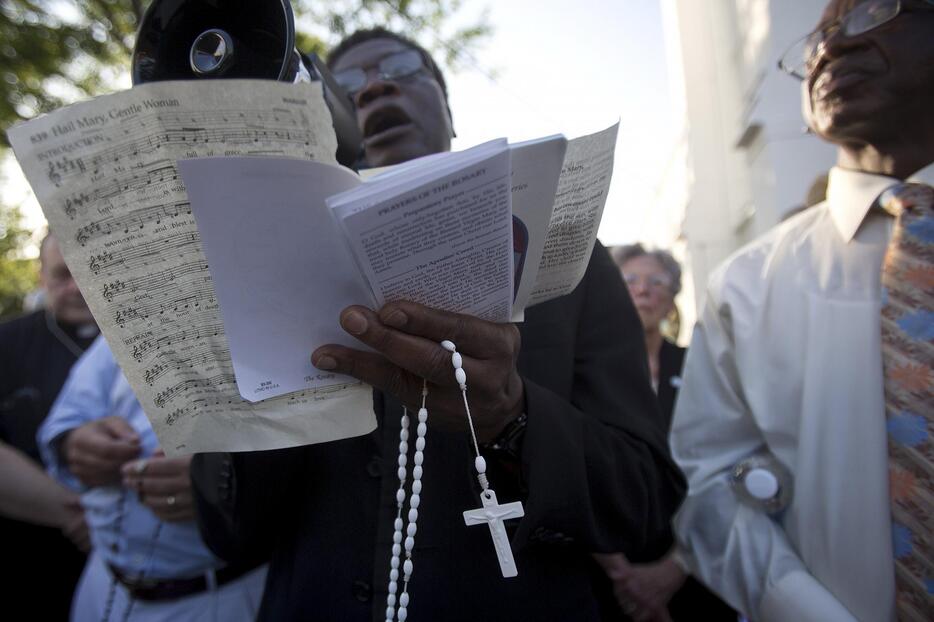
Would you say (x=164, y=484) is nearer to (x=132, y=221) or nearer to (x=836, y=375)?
(x=132, y=221)

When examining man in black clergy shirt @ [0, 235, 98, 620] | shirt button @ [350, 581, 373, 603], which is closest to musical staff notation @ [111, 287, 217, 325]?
shirt button @ [350, 581, 373, 603]

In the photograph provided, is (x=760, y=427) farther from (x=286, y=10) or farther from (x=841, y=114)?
(x=286, y=10)

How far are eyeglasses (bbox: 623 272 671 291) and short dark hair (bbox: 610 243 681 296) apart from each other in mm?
98

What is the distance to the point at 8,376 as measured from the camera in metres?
2.61

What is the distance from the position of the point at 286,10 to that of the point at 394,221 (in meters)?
0.50

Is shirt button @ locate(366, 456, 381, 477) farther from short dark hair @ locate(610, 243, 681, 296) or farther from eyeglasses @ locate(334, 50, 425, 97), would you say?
short dark hair @ locate(610, 243, 681, 296)

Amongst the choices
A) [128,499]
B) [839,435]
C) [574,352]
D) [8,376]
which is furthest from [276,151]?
[8,376]

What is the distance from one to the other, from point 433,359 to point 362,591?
0.58 metres

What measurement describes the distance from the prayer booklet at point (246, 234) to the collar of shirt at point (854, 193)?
97 centimetres

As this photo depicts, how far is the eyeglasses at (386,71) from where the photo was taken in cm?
163

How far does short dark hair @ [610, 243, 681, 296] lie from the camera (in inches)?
142

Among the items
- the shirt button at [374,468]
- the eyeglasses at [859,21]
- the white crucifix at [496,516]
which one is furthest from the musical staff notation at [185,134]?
the eyeglasses at [859,21]

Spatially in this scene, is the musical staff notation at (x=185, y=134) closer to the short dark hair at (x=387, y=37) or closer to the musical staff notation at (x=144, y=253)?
the musical staff notation at (x=144, y=253)

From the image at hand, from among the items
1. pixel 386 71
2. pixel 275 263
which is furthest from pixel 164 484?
pixel 386 71
